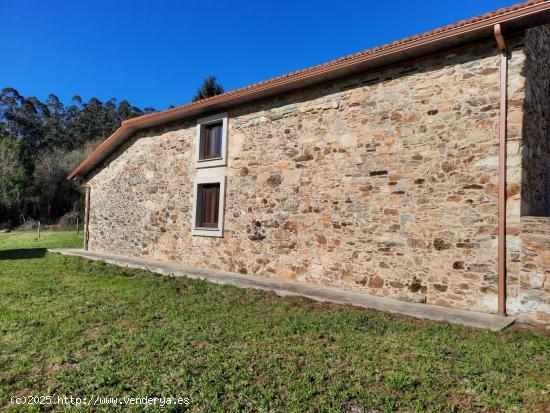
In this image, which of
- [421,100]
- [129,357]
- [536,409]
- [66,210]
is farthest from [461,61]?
[66,210]

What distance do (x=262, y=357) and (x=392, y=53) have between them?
200 inches

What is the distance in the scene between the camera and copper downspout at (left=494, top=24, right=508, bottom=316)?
5.20 m

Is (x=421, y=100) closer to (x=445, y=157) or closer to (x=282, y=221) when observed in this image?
(x=445, y=157)

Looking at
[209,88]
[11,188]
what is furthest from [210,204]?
[11,188]

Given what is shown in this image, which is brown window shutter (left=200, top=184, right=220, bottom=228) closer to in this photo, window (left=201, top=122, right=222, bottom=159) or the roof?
window (left=201, top=122, right=222, bottom=159)

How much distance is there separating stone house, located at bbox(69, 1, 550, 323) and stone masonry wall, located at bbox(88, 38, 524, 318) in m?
0.02

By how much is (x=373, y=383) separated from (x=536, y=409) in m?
1.16

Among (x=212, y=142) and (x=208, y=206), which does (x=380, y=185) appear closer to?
(x=208, y=206)

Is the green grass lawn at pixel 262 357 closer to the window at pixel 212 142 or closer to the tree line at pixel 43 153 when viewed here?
the window at pixel 212 142

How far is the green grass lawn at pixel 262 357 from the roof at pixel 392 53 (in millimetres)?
4115

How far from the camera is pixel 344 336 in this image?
4.29 metres

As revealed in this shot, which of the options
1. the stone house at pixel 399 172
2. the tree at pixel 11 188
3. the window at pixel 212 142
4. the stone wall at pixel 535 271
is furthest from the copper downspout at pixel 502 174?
the tree at pixel 11 188

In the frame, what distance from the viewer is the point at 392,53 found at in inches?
239

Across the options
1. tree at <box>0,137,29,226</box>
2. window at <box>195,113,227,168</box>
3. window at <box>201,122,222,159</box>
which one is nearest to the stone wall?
window at <box>195,113,227,168</box>
